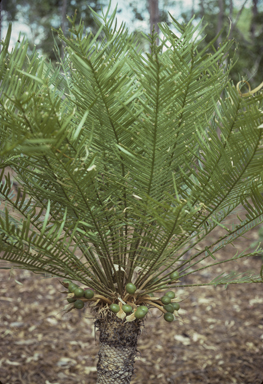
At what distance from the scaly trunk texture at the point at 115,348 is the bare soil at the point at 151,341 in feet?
2.46

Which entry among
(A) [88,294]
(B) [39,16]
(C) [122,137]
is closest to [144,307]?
(A) [88,294]

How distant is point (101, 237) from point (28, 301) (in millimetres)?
2636

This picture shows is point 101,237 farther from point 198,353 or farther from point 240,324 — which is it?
point 240,324

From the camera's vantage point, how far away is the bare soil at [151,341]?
95.3 inches

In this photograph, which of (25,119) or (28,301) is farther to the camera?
(28,301)

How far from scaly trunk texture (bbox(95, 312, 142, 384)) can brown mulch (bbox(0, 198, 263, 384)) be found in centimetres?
89

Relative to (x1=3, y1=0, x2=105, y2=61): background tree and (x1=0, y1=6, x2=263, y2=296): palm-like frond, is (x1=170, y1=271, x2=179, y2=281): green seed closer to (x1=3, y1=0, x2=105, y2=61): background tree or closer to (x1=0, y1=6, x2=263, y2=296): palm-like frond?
(x1=0, y1=6, x2=263, y2=296): palm-like frond

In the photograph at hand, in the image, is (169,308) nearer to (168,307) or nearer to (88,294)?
(168,307)

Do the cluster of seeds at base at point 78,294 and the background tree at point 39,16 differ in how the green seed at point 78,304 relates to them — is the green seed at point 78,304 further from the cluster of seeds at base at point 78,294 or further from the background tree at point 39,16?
the background tree at point 39,16

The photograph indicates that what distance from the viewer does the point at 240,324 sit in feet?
10.3

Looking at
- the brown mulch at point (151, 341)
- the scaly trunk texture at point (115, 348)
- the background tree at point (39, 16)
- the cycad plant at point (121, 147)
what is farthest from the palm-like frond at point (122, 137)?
the background tree at point (39, 16)

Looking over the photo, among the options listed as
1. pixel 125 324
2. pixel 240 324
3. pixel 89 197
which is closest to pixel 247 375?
pixel 240 324

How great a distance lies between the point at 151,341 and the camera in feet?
9.51

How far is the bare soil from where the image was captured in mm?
2420
